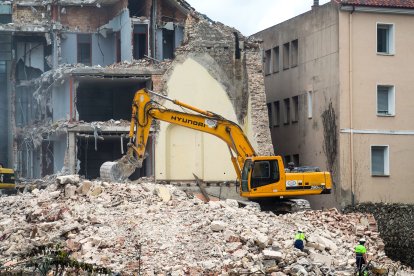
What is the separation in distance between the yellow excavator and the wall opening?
486 inches

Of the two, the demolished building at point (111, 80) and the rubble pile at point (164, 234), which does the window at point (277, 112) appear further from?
the rubble pile at point (164, 234)

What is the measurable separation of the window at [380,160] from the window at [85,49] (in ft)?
48.6

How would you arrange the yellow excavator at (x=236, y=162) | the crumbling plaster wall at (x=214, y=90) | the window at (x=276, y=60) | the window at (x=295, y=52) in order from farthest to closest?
the window at (x=276, y=60)
the window at (x=295, y=52)
the crumbling plaster wall at (x=214, y=90)
the yellow excavator at (x=236, y=162)

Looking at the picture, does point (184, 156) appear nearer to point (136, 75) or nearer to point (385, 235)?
point (136, 75)

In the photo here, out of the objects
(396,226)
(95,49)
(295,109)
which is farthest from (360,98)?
(95,49)

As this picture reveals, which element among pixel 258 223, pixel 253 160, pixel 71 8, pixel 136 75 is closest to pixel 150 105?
pixel 253 160

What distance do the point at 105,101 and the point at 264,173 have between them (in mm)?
15814

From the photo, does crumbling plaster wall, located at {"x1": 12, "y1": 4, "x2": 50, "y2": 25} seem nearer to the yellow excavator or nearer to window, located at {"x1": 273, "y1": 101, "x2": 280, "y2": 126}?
window, located at {"x1": 273, "y1": 101, "x2": 280, "y2": 126}

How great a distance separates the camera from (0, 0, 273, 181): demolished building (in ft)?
168

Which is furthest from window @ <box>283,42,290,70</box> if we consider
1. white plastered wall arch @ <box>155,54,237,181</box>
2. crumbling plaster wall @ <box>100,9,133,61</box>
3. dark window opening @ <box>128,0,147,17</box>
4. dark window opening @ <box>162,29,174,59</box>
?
crumbling plaster wall @ <box>100,9,133,61</box>

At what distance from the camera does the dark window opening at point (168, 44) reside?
56.1 m

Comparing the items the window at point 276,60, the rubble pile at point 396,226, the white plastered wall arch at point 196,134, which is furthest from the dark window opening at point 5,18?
the rubble pile at point 396,226

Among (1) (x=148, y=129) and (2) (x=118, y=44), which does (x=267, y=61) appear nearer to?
(2) (x=118, y=44)

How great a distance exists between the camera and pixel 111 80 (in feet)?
172
